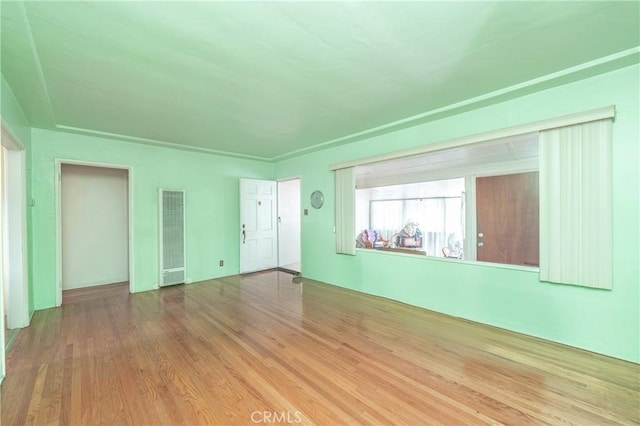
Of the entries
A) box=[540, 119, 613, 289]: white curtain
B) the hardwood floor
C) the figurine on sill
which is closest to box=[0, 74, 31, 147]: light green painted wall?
the hardwood floor

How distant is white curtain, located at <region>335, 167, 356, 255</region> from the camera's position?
174 inches

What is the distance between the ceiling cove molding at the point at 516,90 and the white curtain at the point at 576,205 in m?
0.43

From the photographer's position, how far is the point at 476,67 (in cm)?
228

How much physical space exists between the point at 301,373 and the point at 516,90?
3.25m

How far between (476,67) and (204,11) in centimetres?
212

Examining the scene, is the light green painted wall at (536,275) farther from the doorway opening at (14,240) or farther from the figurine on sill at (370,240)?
the doorway opening at (14,240)

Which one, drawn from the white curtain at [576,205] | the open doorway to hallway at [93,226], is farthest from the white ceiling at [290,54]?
the open doorway to hallway at [93,226]

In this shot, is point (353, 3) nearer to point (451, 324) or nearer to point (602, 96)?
point (602, 96)

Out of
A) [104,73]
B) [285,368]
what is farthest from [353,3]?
[285,368]

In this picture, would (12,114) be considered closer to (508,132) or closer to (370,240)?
(508,132)

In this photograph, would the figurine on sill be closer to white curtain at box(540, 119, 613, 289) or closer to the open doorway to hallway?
white curtain at box(540, 119, 613, 289)

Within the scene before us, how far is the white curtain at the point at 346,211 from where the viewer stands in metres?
4.41

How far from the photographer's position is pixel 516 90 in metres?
2.61

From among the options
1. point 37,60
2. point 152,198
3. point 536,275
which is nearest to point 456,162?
point 536,275
